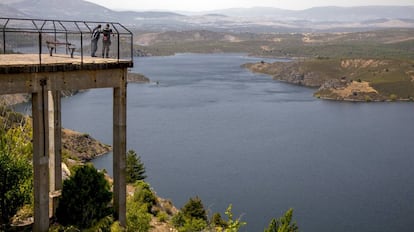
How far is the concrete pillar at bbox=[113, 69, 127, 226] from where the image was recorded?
15.2 meters

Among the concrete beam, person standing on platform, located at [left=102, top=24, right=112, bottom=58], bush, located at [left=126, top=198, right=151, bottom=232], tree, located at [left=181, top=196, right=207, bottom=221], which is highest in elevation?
person standing on platform, located at [left=102, top=24, right=112, bottom=58]

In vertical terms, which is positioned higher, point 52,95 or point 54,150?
point 52,95

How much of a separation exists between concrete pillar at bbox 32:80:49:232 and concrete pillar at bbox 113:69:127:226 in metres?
2.46

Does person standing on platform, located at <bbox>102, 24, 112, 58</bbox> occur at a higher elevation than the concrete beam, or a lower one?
higher

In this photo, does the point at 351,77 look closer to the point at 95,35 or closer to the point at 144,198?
the point at 144,198

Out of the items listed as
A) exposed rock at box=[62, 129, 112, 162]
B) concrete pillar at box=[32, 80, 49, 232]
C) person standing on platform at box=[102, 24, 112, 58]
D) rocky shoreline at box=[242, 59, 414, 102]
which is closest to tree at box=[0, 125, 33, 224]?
concrete pillar at box=[32, 80, 49, 232]

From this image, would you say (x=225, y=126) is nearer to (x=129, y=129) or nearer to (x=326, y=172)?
(x=129, y=129)

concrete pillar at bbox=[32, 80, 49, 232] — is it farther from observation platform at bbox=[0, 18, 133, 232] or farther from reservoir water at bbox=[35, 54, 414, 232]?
reservoir water at bbox=[35, 54, 414, 232]

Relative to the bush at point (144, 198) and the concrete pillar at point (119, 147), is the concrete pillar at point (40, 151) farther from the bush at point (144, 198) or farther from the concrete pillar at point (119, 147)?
the bush at point (144, 198)

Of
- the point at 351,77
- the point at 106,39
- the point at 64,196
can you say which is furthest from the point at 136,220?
the point at 351,77

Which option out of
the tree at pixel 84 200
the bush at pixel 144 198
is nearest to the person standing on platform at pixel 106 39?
the tree at pixel 84 200

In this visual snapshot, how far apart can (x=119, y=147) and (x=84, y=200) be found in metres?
2.05

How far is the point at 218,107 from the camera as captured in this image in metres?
94.9

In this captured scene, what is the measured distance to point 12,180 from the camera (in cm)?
1515
